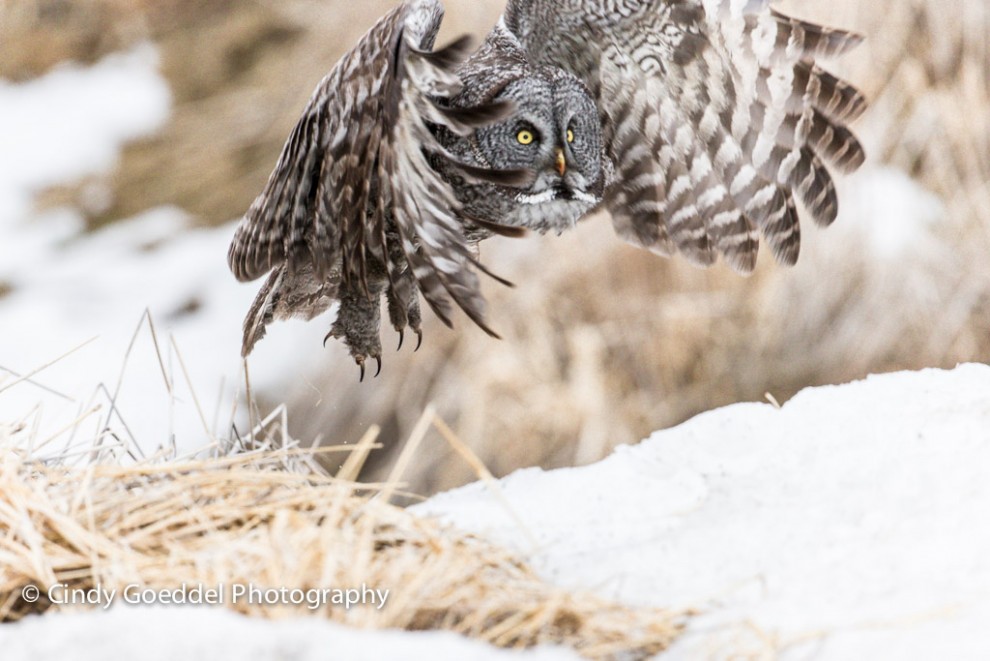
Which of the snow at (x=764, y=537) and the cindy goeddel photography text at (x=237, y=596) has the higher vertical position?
the cindy goeddel photography text at (x=237, y=596)

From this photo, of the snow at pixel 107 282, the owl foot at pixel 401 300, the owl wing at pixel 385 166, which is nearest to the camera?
the owl wing at pixel 385 166

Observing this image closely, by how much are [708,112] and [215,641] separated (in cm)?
198

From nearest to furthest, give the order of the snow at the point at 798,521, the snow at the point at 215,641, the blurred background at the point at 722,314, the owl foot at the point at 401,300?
1. the snow at the point at 215,641
2. the snow at the point at 798,521
3. the owl foot at the point at 401,300
4. the blurred background at the point at 722,314

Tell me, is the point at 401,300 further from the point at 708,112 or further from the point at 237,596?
the point at 237,596

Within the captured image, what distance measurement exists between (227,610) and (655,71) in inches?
75.3

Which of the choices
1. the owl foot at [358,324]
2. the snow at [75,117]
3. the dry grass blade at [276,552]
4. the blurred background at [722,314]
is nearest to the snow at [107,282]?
the snow at [75,117]

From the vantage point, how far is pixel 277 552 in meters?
1.33

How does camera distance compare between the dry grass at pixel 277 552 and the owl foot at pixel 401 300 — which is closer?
the dry grass at pixel 277 552

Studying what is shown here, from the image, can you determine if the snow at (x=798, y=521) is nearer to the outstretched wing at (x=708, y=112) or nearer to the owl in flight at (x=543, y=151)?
the owl in flight at (x=543, y=151)

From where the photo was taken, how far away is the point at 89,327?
4.89 m

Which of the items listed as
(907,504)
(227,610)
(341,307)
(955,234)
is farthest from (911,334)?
(227,610)

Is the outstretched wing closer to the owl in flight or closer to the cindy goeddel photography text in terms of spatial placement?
the owl in flight

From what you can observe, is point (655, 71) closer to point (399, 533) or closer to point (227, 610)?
point (399, 533)

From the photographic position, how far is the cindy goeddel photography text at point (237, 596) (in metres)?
1.28
